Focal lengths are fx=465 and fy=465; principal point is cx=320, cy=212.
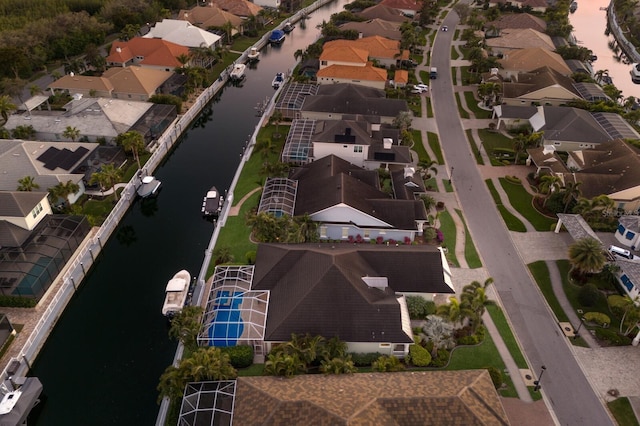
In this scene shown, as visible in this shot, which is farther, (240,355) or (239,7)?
(239,7)

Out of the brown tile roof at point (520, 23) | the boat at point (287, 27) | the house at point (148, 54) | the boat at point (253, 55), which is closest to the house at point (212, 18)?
the boat at point (253, 55)

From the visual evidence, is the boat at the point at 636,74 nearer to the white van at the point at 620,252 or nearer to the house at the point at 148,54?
the white van at the point at 620,252

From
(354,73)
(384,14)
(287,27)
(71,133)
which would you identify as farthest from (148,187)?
(384,14)

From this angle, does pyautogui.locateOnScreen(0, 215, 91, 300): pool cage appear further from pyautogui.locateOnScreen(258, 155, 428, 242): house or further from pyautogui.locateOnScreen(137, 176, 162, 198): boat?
pyautogui.locateOnScreen(258, 155, 428, 242): house

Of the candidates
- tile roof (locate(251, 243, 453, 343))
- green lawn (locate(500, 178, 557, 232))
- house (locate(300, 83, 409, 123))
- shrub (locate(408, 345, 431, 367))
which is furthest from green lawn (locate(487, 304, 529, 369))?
house (locate(300, 83, 409, 123))

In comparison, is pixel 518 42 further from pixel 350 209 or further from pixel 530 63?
pixel 350 209

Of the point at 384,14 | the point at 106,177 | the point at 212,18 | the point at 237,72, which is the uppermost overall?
the point at 384,14
